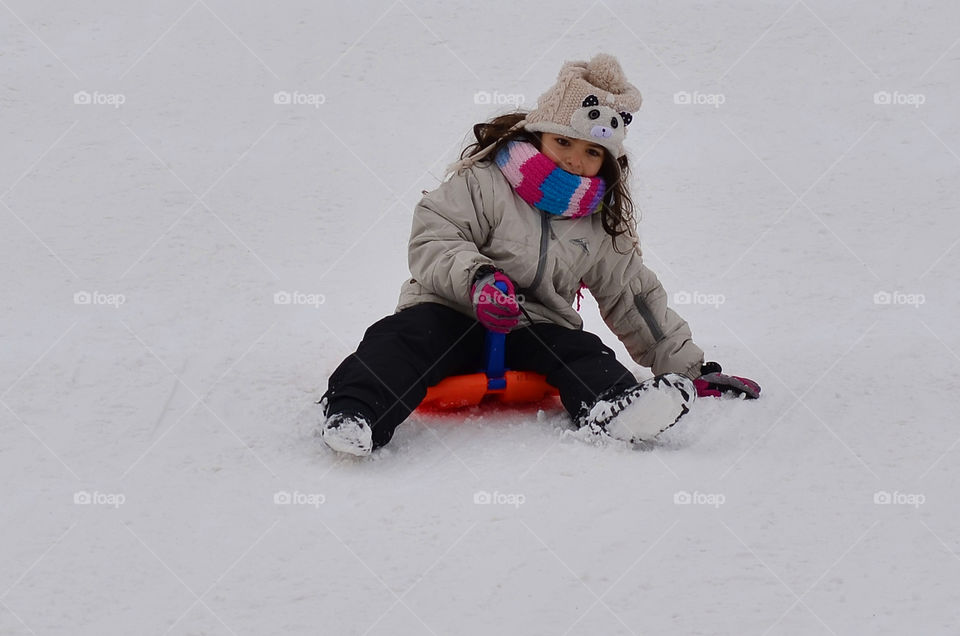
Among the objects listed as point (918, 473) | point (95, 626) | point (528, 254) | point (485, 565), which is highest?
point (528, 254)

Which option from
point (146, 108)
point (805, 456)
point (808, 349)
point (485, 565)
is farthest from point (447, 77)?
point (485, 565)

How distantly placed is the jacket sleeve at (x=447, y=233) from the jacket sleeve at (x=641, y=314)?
1.34 feet

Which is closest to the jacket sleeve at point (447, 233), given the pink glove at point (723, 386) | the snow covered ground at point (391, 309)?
the snow covered ground at point (391, 309)

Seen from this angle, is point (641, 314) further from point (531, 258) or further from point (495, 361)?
point (495, 361)

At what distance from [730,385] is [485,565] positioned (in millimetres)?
1226

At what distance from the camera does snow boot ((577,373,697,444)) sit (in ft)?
8.62

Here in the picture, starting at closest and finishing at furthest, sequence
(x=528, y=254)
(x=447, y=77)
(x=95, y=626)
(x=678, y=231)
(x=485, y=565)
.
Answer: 1. (x=95, y=626)
2. (x=485, y=565)
3. (x=528, y=254)
4. (x=678, y=231)
5. (x=447, y=77)

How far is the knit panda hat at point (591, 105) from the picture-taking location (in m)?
2.96

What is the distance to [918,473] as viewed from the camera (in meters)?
2.65

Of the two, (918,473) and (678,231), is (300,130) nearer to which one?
(678,231)

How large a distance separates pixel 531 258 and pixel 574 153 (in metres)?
0.31

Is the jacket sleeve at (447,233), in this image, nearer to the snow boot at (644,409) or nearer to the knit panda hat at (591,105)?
the knit panda hat at (591,105)

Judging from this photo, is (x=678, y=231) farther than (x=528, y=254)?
Yes

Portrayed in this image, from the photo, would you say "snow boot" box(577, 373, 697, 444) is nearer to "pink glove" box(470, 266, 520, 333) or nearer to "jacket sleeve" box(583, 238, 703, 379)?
"pink glove" box(470, 266, 520, 333)
